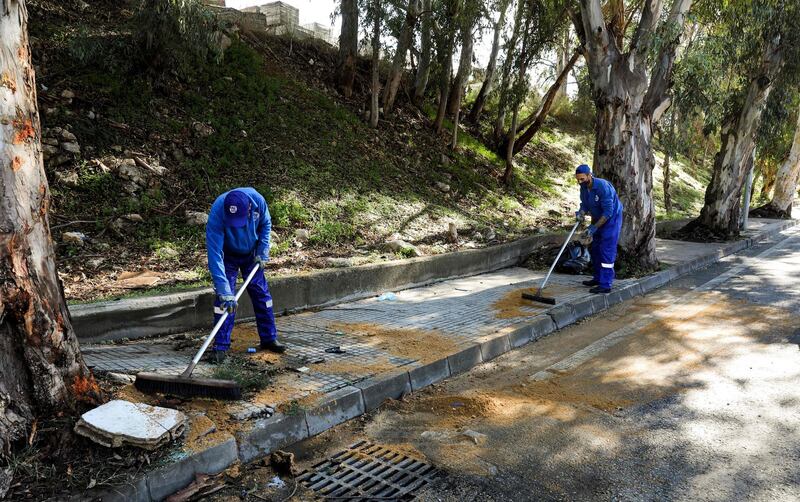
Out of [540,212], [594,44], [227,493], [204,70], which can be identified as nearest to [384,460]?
[227,493]

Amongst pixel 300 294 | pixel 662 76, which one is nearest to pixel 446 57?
pixel 662 76

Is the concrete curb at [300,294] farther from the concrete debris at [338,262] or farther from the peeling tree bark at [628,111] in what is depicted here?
the peeling tree bark at [628,111]

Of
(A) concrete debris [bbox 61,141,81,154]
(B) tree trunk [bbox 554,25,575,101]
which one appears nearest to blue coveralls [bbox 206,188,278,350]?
(A) concrete debris [bbox 61,141,81,154]

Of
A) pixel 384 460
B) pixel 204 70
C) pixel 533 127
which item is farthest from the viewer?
pixel 533 127

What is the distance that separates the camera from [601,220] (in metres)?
7.57

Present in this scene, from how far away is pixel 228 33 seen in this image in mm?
13008

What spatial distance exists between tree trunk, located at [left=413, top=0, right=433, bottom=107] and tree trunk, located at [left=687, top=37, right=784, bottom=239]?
25.5 feet

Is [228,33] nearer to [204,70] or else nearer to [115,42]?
[204,70]

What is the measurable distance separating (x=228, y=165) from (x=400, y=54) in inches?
242

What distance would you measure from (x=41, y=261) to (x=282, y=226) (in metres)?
5.38

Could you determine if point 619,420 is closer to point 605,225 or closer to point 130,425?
point 130,425

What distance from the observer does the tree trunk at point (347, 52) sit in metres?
13.3

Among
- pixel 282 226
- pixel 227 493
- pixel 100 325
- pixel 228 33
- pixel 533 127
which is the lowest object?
pixel 227 493

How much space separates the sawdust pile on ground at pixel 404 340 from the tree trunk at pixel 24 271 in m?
2.72
